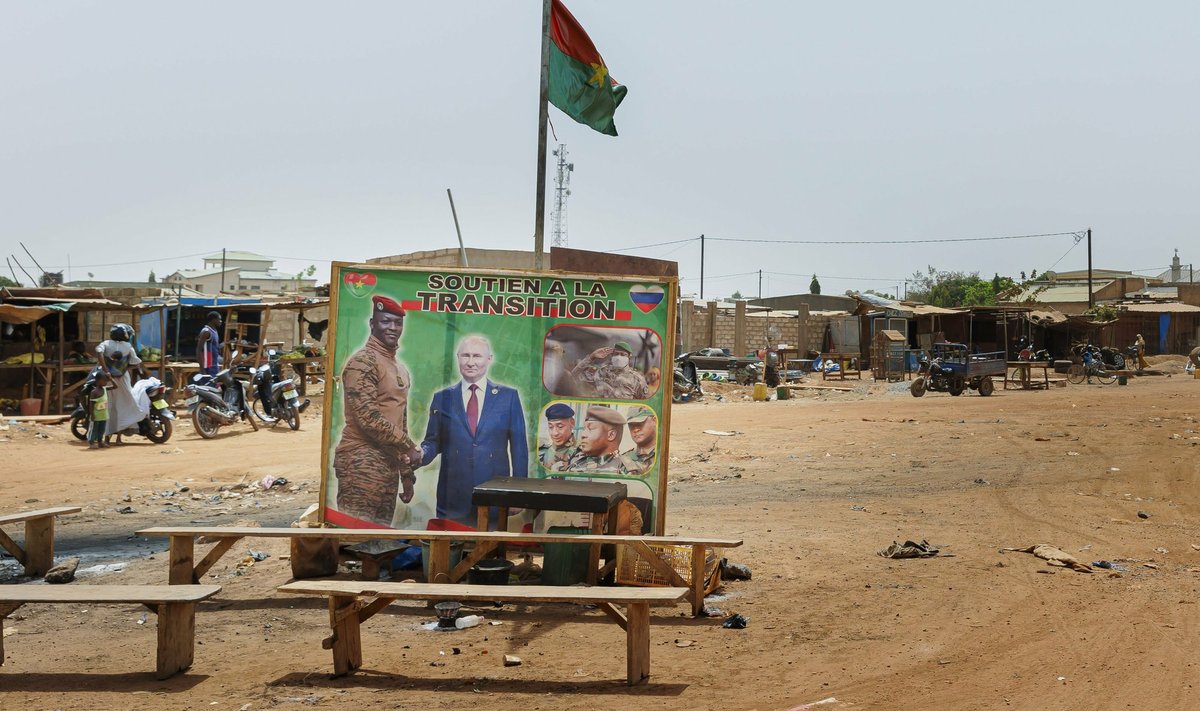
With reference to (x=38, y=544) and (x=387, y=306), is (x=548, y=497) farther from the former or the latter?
(x=38, y=544)

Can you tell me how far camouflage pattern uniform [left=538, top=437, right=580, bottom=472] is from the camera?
25.4 ft

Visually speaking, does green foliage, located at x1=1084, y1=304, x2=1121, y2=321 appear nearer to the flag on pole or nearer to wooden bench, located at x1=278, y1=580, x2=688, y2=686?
the flag on pole

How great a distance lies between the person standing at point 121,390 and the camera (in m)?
15.5

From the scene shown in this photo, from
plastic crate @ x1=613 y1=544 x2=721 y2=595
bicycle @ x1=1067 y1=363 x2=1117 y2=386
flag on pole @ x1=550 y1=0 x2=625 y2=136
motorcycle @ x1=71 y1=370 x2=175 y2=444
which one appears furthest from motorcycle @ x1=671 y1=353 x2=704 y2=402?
plastic crate @ x1=613 y1=544 x2=721 y2=595

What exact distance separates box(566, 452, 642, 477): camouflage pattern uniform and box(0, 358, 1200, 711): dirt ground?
1088 millimetres

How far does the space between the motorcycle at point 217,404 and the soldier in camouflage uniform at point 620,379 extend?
11.0 meters

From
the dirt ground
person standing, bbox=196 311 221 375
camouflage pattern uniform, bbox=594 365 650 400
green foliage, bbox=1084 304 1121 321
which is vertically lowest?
the dirt ground

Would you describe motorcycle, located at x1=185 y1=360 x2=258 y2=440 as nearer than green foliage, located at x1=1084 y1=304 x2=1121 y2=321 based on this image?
Yes

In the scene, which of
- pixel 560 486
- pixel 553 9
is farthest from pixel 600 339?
pixel 553 9

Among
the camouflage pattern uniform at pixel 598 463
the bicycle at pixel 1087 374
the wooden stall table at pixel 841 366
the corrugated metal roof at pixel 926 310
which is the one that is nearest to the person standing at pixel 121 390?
the camouflage pattern uniform at pixel 598 463

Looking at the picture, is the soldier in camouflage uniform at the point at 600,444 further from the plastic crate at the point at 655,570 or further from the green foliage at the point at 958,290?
the green foliage at the point at 958,290

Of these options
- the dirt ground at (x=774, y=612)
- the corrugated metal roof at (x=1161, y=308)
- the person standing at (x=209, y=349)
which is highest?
the corrugated metal roof at (x=1161, y=308)

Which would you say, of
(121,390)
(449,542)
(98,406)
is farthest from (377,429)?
(121,390)

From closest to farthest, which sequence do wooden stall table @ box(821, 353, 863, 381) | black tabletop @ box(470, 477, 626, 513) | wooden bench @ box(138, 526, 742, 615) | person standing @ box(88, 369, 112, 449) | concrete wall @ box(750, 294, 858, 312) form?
wooden bench @ box(138, 526, 742, 615), black tabletop @ box(470, 477, 626, 513), person standing @ box(88, 369, 112, 449), wooden stall table @ box(821, 353, 863, 381), concrete wall @ box(750, 294, 858, 312)
